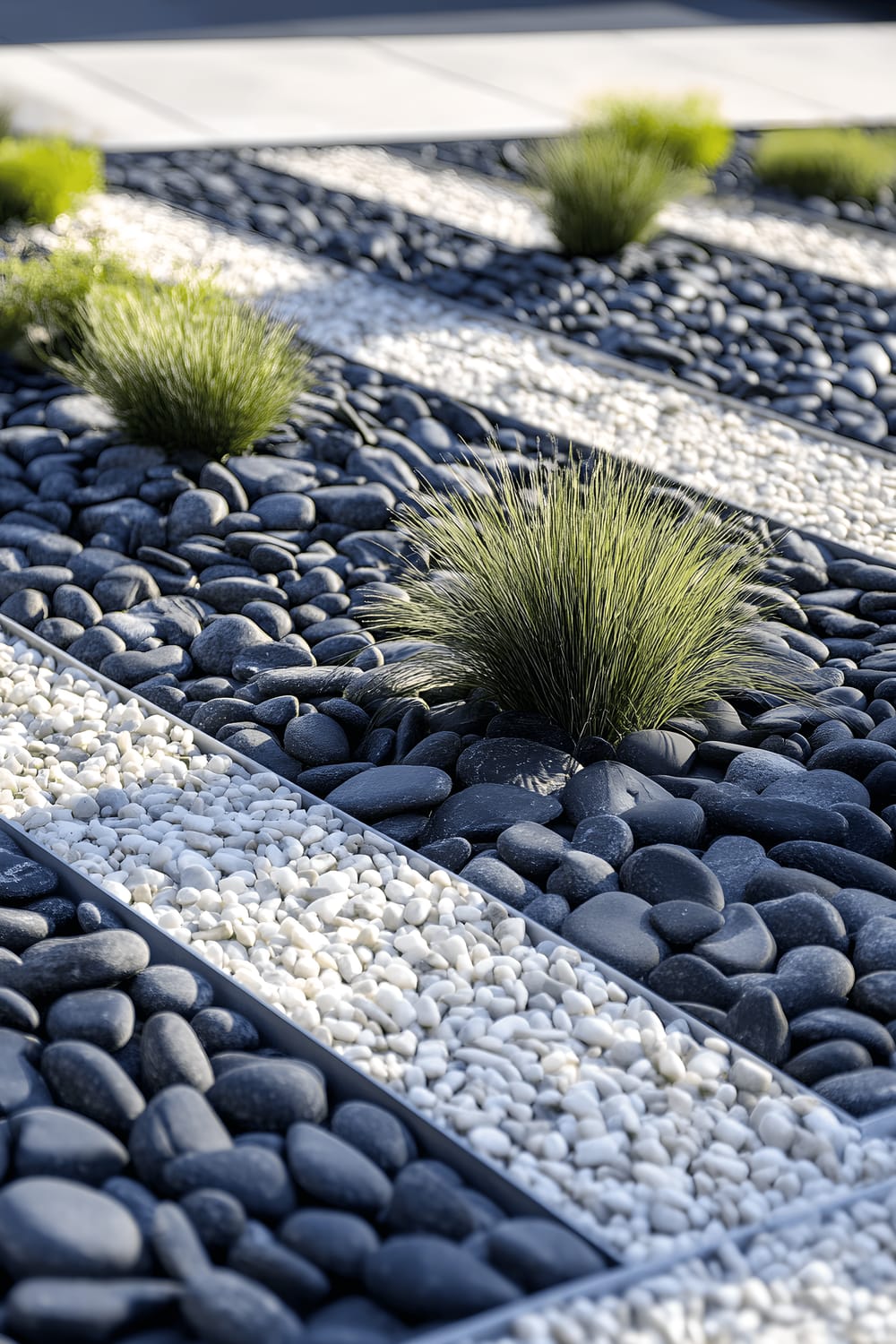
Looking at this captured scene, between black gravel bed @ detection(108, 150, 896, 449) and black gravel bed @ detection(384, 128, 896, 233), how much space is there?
1055 mm

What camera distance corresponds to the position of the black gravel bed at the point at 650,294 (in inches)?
199

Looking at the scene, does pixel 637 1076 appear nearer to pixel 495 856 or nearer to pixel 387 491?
pixel 495 856

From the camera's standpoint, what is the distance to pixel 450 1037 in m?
2.09

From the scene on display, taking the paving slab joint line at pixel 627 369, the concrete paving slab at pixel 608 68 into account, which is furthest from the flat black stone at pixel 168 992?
the concrete paving slab at pixel 608 68

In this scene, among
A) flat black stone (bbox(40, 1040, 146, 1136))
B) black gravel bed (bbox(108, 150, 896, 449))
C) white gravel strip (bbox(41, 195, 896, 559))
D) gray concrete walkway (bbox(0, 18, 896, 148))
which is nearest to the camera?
flat black stone (bbox(40, 1040, 146, 1136))

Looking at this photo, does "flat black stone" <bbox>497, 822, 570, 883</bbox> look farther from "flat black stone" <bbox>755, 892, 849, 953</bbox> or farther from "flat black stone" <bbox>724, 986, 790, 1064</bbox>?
"flat black stone" <bbox>724, 986, 790, 1064</bbox>

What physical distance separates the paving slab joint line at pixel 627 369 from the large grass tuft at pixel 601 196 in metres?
0.79

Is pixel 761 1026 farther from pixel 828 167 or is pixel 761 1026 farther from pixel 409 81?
pixel 409 81

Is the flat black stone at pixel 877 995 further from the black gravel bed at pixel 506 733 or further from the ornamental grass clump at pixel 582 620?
the ornamental grass clump at pixel 582 620

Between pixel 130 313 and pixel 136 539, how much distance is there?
2.93 feet

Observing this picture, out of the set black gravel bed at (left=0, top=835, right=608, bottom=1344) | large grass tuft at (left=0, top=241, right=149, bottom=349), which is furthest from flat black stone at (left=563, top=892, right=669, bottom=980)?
large grass tuft at (left=0, top=241, right=149, bottom=349)

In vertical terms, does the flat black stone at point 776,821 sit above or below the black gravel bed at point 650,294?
below

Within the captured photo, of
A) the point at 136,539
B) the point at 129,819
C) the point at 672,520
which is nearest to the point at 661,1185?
the point at 129,819

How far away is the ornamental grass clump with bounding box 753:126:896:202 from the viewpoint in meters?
7.59
